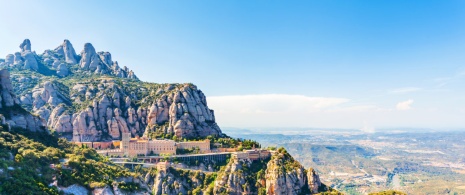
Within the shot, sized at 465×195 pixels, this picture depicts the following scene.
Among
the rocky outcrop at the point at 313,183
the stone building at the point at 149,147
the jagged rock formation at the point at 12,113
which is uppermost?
the jagged rock formation at the point at 12,113

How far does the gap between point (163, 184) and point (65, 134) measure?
74632mm

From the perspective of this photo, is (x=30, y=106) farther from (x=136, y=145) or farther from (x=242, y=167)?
(x=242, y=167)

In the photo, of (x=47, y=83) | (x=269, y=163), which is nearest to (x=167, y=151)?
(x=269, y=163)

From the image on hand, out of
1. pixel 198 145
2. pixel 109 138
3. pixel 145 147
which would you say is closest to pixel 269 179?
pixel 198 145

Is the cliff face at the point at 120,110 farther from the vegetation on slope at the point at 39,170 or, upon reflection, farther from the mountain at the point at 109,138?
the vegetation on slope at the point at 39,170

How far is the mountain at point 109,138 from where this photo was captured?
61.5 metres

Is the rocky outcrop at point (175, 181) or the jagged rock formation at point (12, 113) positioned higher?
the jagged rock formation at point (12, 113)

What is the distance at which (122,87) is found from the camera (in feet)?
599

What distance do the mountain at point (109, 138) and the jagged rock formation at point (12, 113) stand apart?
21 centimetres

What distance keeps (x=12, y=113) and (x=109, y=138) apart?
245ft

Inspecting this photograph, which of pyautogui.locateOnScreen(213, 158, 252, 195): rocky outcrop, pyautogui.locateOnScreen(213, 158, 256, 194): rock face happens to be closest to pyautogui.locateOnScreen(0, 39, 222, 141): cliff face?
pyautogui.locateOnScreen(213, 158, 252, 195): rocky outcrop

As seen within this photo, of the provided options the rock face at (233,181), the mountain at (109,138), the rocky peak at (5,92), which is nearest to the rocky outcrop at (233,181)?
the rock face at (233,181)

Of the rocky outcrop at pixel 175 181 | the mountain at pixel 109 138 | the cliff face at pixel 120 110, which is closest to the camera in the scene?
the mountain at pixel 109 138

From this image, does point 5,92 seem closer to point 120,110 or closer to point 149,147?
point 149,147
